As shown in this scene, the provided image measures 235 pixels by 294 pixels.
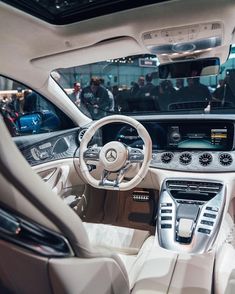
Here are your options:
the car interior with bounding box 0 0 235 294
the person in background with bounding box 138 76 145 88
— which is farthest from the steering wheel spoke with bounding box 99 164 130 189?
the person in background with bounding box 138 76 145 88

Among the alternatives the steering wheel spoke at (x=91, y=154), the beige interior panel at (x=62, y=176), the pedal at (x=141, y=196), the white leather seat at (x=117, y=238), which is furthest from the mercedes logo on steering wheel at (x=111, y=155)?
the pedal at (x=141, y=196)

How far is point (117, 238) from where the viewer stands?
2201mm

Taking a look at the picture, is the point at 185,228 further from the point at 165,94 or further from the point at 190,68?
the point at 165,94

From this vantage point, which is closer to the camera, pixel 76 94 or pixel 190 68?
pixel 190 68

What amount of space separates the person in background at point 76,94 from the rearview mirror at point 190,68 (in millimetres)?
934

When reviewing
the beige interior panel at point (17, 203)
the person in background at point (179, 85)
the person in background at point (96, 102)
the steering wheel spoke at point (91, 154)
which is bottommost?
the steering wheel spoke at point (91, 154)

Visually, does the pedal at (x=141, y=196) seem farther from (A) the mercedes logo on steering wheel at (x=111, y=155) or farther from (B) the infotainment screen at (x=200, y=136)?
(A) the mercedes logo on steering wheel at (x=111, y=155)

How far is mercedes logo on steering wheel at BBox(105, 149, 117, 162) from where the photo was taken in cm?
189

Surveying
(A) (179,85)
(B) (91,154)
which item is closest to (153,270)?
(B) (91,154)

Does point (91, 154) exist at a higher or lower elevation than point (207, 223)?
higher

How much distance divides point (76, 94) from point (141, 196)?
3.38 ft

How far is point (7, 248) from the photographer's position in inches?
28.0

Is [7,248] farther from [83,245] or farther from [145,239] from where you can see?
[145,239]

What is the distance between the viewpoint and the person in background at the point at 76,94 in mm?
2841
